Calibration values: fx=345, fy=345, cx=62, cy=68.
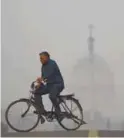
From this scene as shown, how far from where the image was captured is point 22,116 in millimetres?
6555

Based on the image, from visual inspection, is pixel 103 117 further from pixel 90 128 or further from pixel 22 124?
pixel 22 124

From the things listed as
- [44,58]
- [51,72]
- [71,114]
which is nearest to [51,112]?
[71,114]

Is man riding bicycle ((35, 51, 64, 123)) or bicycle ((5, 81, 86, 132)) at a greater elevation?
man riding bicycle ((35, 51, 64, 123))

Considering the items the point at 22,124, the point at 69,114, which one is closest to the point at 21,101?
the point at 22,124

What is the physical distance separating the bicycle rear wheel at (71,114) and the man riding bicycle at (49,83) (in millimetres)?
175

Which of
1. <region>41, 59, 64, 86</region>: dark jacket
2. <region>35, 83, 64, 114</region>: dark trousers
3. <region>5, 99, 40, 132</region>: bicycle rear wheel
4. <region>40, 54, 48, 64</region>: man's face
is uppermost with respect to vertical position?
<region>40, 54, 48, 64</region>: man's face

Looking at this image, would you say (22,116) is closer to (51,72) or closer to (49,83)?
(49,83)

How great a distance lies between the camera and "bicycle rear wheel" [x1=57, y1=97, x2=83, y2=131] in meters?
6.56

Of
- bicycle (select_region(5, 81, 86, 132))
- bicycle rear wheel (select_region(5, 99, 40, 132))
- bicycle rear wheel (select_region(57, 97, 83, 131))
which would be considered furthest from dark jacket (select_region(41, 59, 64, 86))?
bicycle rear wheel (select_region(5, 99, 40, 132))

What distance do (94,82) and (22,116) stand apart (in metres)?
1.82

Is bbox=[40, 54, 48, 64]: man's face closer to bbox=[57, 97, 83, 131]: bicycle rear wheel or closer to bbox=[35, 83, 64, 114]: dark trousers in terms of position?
bbox=[35, 83, 64, 114]: dark trousers

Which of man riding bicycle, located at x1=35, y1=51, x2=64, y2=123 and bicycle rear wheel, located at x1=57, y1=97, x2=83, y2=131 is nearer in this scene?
man riding bicycle, located at x1=35, y1=51, x2=64, y2=123

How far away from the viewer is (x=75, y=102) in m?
6.57

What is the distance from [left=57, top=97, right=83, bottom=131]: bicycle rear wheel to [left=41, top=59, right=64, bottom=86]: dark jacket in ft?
1.33
